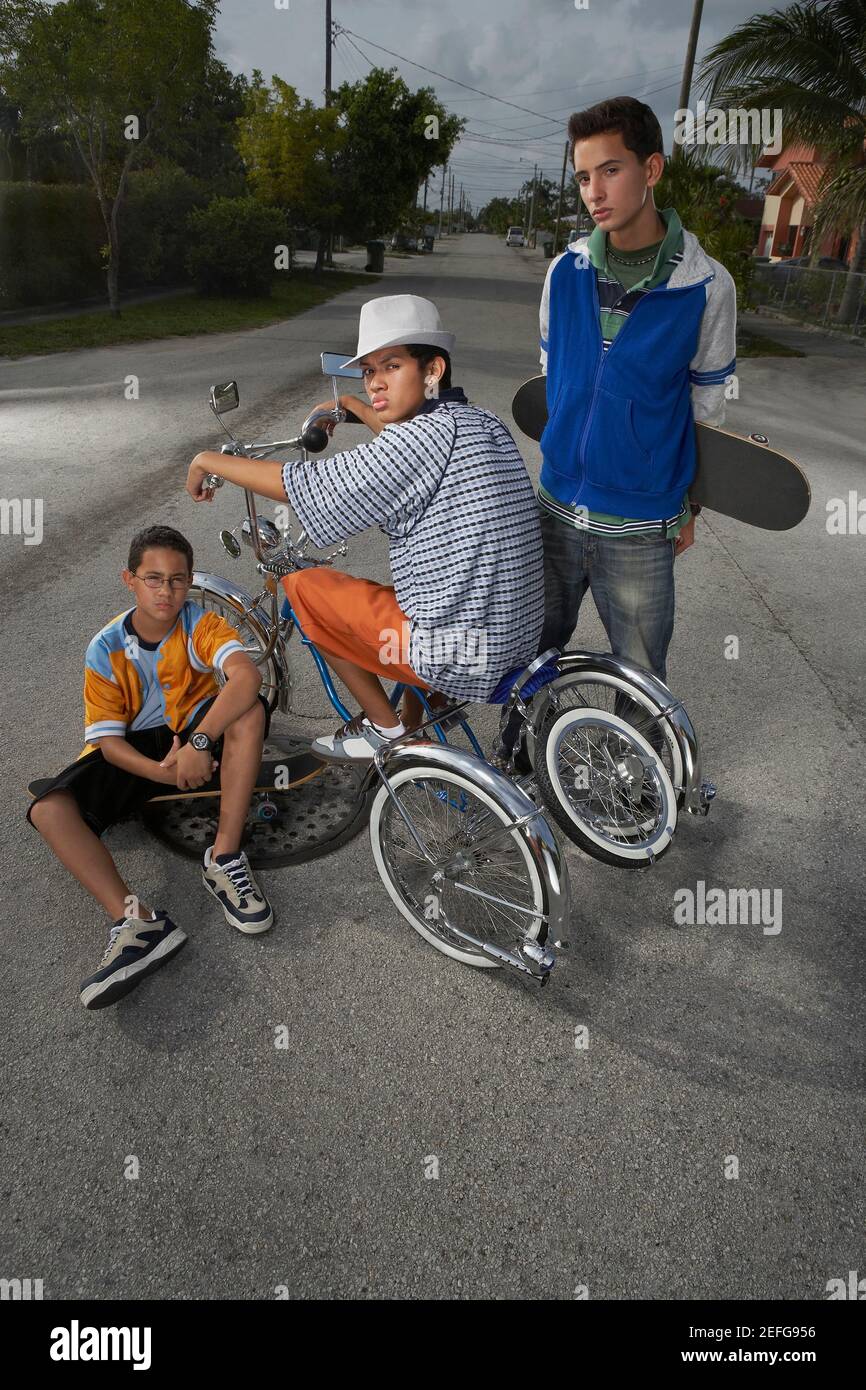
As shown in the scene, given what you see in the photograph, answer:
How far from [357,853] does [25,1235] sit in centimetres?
155

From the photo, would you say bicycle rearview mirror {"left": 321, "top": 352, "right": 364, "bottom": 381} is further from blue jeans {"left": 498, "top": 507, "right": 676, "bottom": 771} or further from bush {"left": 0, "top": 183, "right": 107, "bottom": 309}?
bush {"left": 0, "top": 183, "right": 107, "bottom": 309}

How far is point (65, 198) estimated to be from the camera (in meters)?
17.4

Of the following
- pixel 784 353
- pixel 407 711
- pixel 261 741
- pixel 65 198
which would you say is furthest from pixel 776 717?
pixel 65 198

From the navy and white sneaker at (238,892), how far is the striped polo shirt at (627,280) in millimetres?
1607

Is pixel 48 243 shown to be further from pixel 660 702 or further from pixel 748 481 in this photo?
pixel 660 702

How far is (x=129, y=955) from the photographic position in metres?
2.64

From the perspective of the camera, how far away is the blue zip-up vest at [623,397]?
8.64ft

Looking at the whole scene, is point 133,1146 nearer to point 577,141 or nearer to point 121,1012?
point 121,1012

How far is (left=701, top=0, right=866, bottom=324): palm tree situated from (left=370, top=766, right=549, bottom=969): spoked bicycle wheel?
16910 mm

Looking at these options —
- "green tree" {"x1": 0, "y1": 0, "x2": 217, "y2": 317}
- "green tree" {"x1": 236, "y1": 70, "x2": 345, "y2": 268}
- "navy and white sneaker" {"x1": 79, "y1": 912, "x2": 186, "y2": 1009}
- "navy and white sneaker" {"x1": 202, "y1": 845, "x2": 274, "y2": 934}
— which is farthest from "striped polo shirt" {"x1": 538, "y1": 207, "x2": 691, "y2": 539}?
"green tree" {"x1": 236, "y1": 70, "x2": 345, "y2": 268}

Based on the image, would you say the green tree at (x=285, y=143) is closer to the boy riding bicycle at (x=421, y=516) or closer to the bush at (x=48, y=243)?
the bush at (x=48, y=243)

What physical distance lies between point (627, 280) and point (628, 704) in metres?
1.33

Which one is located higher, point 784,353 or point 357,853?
point 784,353

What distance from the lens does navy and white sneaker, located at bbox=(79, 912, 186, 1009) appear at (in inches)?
101
